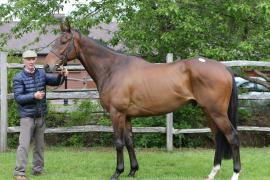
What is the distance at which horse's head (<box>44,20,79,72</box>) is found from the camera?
659 centimetres

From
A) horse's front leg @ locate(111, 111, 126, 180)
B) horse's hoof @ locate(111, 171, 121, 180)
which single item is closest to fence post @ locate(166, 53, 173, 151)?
horse's front leg @ locate(111, 111, 126, 180)

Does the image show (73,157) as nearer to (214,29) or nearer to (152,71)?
(152,71)

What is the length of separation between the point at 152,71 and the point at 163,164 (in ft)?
6.18

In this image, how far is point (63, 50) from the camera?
6.66 metres

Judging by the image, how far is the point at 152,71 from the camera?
6641mm

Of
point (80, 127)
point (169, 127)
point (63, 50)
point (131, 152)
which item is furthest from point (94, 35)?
point (131, 152)

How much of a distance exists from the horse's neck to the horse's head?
0.15 meters

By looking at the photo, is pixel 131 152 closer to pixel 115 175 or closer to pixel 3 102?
pixel 115 175

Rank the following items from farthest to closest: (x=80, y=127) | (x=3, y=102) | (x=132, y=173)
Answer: (x=80, y=127) → (x=3, y=102) → (x=132, y=173)

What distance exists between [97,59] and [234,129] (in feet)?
7.47

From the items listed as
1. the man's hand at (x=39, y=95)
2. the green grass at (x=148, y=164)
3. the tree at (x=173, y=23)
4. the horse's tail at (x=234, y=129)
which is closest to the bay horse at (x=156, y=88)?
the horse's tail at (x=234, y=129)

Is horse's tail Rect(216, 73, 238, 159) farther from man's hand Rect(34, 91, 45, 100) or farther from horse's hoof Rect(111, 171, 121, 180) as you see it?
man's hand Rect(34, 91, 45, 100)

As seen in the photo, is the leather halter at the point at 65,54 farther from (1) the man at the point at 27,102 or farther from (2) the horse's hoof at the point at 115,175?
(2) the horse's hoof at the point at 115,175

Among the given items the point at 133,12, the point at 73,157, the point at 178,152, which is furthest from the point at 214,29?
the point at 73,157
